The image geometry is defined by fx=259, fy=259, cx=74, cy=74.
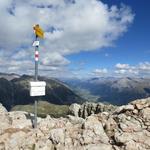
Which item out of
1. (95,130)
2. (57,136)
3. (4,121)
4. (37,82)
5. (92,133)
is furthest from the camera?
(4,121)

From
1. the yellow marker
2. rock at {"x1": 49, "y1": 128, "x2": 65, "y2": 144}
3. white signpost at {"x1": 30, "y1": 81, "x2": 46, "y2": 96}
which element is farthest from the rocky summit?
the yellow marker

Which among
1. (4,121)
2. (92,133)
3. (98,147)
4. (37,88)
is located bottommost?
(98,147)

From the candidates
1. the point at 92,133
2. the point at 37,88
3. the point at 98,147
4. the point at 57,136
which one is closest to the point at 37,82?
the point at 37,88

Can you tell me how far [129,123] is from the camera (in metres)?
25.3

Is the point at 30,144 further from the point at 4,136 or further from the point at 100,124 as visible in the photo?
the point at 100,124

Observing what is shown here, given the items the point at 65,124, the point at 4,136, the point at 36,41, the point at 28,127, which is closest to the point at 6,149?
the point at 4,136

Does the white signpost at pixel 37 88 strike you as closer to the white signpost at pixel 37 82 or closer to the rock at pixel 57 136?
the white signpost at pixel 37 82

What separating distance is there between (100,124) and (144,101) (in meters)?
5.40

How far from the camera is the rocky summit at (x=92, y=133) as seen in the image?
23.2m

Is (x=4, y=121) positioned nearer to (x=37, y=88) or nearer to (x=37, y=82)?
(x=37, y=88)

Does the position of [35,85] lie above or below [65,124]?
above

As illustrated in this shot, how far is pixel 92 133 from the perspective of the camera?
25.2m

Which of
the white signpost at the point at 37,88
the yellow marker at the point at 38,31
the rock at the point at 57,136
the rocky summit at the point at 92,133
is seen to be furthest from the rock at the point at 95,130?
the yellow marker at the point at 38,31

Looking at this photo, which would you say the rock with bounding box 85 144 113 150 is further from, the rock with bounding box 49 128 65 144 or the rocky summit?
the rock with bounding box 49 128 65 144
